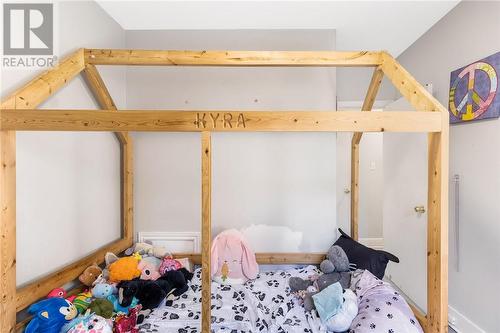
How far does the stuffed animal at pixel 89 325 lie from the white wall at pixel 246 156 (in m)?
1.00

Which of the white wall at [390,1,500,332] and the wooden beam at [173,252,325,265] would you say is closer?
the white wall at [390,1,500,332]

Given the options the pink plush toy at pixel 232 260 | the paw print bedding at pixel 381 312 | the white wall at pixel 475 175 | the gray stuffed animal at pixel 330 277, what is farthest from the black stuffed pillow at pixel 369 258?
the pink plush toy at pixel 232 260

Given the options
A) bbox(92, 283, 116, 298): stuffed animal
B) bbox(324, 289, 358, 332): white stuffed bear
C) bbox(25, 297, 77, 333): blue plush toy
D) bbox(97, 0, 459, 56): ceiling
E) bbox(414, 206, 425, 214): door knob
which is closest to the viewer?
bbox(25, 297, 77, 333): blue plush toy

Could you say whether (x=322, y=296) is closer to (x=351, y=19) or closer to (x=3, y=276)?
(x=3, y=276)

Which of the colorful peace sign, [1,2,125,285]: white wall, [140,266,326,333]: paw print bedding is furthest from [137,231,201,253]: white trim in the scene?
the colorful peace sign

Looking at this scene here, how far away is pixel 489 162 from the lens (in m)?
1.75

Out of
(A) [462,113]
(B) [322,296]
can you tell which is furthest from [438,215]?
(A) [462,113]

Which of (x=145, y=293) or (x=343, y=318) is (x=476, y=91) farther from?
(x=145, y=293)

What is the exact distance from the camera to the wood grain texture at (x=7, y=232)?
113cm

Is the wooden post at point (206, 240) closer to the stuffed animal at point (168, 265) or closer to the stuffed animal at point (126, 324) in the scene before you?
the stuffed animal at point (126, 324)

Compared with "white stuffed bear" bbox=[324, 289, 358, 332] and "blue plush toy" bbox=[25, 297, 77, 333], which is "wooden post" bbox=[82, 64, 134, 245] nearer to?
"blue plush toy" bbox=[25, 297, 77, 333]

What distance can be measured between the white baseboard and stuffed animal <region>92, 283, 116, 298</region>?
2.44 meters

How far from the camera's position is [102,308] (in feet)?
4.66

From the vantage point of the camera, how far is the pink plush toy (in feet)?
6.40
